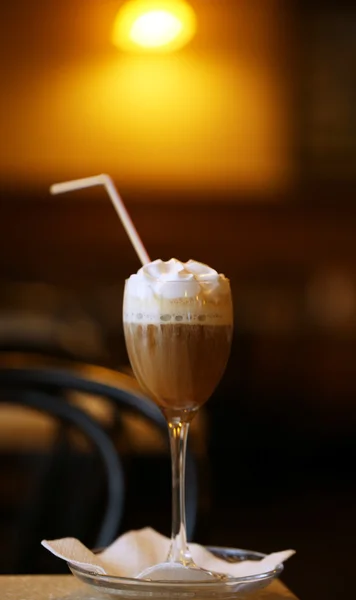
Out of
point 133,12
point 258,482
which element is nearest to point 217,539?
point 258,482

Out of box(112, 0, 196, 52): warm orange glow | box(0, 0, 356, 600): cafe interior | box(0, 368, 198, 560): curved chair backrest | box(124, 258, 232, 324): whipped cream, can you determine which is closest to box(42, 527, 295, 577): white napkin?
box(124, 258, 232, 324): whipped cream

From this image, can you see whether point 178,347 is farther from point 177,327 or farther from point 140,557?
point 140,557

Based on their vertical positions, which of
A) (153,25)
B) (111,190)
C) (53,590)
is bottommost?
(53,590)

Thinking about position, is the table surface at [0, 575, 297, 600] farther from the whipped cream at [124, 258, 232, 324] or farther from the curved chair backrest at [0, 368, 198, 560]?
the curved chair backrest at [0, 368, 198, 560]

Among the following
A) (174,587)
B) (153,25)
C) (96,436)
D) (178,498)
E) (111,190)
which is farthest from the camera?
(153,25)

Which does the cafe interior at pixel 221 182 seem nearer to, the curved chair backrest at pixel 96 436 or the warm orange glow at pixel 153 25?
the warm orange glow at pixel 153 25

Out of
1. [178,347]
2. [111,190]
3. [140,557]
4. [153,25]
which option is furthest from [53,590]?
[153,25]
